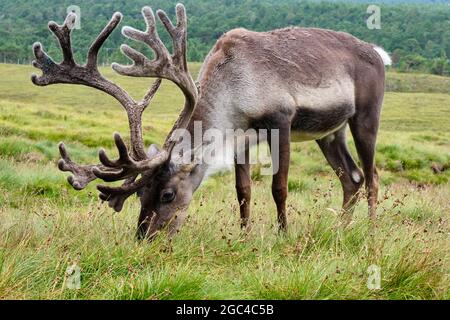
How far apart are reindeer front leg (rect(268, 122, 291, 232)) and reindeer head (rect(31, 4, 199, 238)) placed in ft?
3.51

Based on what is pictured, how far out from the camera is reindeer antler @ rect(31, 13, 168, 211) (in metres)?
6.34

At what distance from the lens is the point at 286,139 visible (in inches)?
295

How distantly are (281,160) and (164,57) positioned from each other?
75.4 inches

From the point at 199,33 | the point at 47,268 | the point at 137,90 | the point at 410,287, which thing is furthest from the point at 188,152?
the point at 199,33

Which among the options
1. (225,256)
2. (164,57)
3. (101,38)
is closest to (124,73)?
(101,38)

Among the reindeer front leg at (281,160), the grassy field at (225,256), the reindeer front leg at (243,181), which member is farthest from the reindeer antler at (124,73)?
the reindeer front leg at (243,181)

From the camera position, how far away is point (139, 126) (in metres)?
6.78

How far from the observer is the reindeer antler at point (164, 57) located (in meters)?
6.33

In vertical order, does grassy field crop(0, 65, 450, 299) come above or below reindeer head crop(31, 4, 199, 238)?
below

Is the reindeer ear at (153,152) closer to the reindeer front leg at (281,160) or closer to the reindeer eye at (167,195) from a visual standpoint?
the reindeer eye at (167,195)

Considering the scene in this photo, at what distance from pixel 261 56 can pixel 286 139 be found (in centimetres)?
107

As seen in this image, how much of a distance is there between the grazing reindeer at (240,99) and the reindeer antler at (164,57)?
0.01 metres

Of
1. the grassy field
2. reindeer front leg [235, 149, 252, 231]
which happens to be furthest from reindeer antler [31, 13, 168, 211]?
reindeer front leg [235, 149, 252, 231]

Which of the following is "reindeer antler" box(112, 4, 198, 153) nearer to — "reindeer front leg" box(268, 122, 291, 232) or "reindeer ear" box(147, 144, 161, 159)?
"reindeer ear" box(147, 144, 161, 159)
